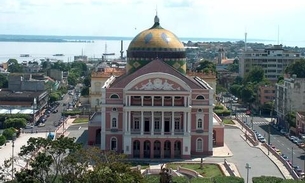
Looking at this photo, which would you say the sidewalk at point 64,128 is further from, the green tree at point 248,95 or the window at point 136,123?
the green tree at point 248,95

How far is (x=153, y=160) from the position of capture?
57.9 m

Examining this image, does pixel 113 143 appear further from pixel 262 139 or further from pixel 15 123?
pixel 15 123

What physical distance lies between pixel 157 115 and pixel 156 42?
12.1 m

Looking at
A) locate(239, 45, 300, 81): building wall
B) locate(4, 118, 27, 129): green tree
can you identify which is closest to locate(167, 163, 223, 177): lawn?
locate(4, 118, 27, 129): green tree

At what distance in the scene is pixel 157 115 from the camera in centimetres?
5906

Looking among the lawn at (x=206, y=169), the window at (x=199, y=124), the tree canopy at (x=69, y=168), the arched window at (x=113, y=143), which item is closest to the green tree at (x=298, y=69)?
the window at (x=199, y=124)

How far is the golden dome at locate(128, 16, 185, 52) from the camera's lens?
6806cm

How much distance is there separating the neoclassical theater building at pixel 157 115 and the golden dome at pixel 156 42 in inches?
283

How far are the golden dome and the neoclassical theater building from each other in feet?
23.5

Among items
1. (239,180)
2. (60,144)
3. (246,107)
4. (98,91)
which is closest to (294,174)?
(239,180)

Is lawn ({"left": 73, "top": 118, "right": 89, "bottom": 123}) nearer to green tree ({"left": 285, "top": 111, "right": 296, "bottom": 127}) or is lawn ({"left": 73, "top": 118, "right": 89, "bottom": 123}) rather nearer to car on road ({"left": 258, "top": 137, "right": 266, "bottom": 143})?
car on road ({"left": 258, "top": 137, "right": 266, "bottom": 143})

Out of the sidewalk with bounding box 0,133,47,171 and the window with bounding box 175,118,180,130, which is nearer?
the sidewalk with bounding box 0,133,47,171

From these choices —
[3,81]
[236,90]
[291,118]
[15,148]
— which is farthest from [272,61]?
[15,148]

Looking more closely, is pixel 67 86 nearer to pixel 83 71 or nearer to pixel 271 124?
pixel 83 71
